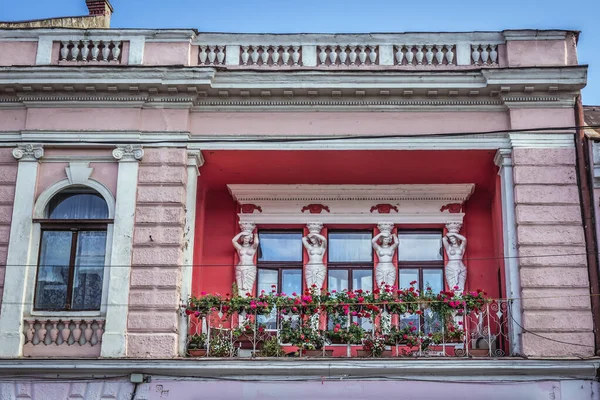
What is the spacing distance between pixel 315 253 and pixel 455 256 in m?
2.42

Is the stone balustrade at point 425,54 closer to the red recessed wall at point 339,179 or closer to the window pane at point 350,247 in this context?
the red recessed wall at point 339,179

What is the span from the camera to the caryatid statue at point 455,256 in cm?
1480

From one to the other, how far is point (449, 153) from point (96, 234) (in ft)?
18.9

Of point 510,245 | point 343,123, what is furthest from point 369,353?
point 343,123

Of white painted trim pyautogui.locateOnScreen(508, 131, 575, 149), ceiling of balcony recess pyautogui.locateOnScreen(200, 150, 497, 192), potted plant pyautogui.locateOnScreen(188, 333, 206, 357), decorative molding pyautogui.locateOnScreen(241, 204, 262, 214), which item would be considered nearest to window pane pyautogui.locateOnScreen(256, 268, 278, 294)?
decorative molding pyautogui.locateOnScreen(241, 204, 262, 214)

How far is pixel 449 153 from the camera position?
13883 mm

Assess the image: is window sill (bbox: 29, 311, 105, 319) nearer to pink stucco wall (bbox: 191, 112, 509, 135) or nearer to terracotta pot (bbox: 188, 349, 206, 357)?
terracotta pot (bbox: 188, 349, 206, 357)

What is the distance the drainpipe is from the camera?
12742mm

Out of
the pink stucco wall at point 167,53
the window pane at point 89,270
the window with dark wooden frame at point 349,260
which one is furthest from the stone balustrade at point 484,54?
the window pane at point 89,270

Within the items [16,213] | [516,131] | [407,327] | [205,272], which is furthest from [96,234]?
[516,131]

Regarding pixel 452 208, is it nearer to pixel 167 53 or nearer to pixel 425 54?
pixel 425 54

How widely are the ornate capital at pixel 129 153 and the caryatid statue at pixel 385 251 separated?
435cm

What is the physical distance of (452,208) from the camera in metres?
15.3

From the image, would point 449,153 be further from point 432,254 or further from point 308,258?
point 308,258
